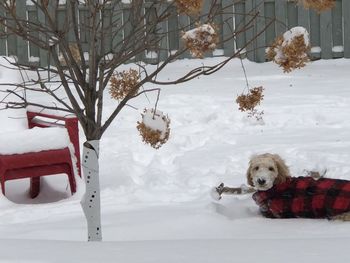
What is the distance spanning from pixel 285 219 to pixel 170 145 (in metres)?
2.60

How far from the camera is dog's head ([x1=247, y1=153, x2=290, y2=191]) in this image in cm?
477

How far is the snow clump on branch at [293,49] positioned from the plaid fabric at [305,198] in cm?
175

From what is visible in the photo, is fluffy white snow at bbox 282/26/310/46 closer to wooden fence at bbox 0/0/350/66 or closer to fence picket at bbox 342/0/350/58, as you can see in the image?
wooden fence at bbox 0/0/350/66

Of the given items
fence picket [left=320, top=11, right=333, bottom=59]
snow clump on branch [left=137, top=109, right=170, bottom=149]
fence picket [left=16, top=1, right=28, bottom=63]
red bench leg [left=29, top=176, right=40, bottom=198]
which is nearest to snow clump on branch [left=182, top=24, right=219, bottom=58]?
snow clump on branch [left=137, top=109, right=170, bottom=149]

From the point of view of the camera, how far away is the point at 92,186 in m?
3.49

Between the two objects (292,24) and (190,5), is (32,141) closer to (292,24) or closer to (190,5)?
(190,5)

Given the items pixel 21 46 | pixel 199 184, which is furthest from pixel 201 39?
pixel 21 46

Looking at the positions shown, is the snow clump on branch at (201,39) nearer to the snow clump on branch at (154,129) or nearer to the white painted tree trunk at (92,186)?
the snow clump on branch at (154,129)

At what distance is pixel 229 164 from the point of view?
21.0 ft

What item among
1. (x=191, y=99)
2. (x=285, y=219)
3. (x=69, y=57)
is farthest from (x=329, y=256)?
(x=191, y=99)

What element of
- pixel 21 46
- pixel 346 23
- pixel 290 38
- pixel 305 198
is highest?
pixel 346 23

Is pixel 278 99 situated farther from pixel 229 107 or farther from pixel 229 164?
pixel 229 164

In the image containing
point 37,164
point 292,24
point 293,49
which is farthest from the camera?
point 292,24

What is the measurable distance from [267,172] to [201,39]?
6.50 ft
